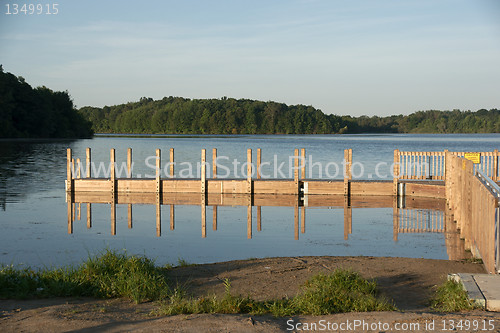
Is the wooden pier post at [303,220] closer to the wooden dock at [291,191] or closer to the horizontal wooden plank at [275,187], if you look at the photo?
the wooden dock at [291,191]

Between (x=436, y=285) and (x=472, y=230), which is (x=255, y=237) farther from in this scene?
(x=436, y=285)

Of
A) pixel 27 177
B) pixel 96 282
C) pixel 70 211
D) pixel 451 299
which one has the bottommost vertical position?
pixel 70 211

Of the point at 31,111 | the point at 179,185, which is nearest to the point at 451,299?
the point at 179,185

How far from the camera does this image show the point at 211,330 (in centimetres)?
673

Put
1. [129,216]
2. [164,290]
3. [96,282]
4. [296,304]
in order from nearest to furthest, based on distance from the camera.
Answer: [296,304] < [164,290] < [96,282] < [129,216]

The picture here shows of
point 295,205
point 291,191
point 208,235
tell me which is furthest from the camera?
point 291,191

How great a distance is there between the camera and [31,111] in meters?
97.2

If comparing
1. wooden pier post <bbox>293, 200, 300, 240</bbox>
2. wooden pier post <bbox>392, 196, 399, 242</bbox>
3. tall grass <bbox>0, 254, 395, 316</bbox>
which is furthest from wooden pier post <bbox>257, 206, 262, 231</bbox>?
tall grass <bbox>0, 254, 395, 316</bbox>

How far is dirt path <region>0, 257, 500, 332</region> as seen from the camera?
6902 millimetres

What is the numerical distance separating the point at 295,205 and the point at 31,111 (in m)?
83.0

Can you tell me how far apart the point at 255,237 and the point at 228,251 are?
231 cm

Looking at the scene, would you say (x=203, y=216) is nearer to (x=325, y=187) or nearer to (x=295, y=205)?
A: (x=295, y=205)

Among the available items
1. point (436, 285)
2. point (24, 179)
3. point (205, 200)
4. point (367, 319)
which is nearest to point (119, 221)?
point (205, 200)

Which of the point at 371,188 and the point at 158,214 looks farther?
the point at 371,188
